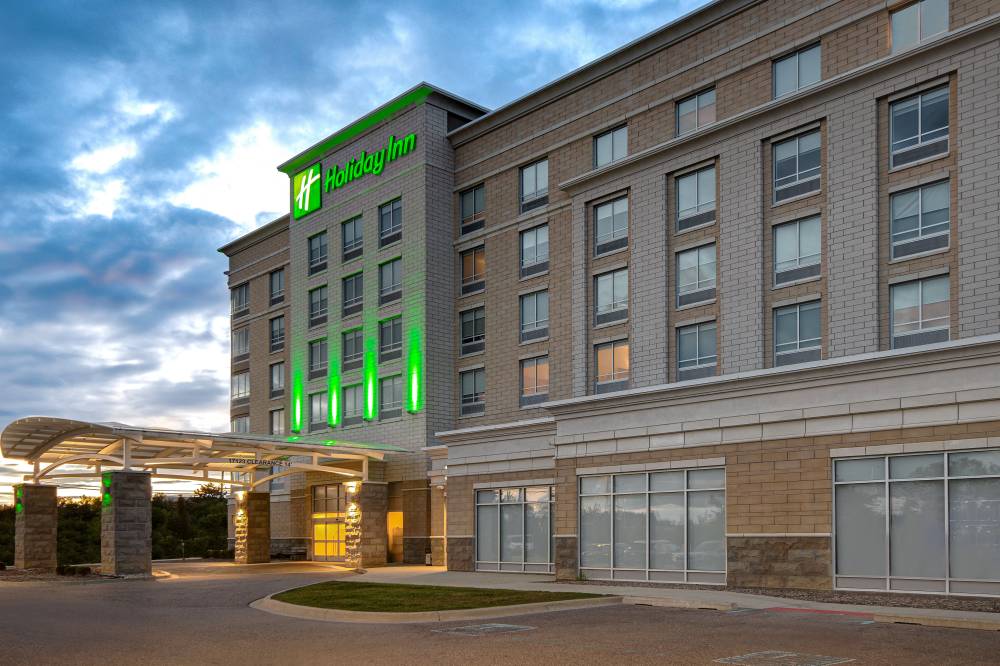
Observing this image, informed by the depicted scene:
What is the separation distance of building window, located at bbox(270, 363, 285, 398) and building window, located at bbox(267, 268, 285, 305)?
155 inches

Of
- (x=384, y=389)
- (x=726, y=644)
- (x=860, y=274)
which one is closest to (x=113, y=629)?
(x=726, y=644)

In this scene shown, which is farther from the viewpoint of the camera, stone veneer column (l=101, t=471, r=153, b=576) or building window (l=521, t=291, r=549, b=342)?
building window (l=521, t=291, r=549, b=342)

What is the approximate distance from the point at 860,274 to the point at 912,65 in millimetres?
6695

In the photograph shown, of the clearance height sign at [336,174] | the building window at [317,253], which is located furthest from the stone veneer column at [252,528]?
the clearance height sign at [336,174]

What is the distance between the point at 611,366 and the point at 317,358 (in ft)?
68.7

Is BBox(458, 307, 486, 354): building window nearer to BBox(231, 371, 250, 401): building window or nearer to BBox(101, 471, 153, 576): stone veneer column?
BBox(101, 471, 153, 576): stone veneer column

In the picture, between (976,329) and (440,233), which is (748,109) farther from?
(440,233)

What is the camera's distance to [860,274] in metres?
33.2

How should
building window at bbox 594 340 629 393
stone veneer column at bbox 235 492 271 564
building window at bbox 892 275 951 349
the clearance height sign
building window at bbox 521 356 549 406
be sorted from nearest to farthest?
building window at bbox 892 275 951 349
building window at bbox 594 340 629 393
building window at bbox 521 356 549 406
stone veneer column at bbox 235 492 271 564
the clearance height sign

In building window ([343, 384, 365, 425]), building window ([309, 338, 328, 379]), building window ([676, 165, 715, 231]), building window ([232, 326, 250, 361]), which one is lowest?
building window ([343, 384, 365, 425])

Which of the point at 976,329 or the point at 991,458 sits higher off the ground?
the point at 976,329

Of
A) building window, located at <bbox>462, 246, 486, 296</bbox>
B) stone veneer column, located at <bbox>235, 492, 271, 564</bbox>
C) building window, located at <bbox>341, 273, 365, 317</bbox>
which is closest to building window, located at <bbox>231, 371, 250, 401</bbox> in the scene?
building window, located at <bbox>341, 273, 365, 317</bbox>

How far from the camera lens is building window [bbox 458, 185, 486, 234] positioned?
4919 centimetres

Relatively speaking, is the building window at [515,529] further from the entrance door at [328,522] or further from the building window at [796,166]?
the entrance door at [328,522]
